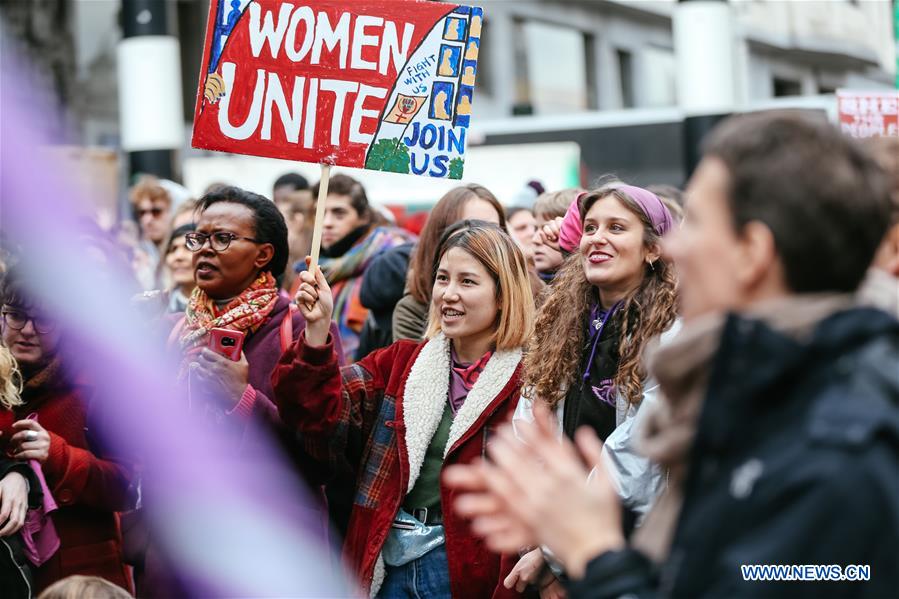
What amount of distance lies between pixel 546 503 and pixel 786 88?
946 inches

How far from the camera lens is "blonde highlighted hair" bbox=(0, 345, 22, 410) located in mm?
4266

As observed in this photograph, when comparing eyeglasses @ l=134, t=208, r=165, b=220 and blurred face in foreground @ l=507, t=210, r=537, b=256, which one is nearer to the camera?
blurred face in foreground @ l=507, t=210, r=537, b=256

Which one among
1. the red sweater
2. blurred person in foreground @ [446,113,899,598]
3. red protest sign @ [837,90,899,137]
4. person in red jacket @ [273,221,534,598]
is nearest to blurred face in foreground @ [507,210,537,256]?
red protest sign @ [837,90,899,137]

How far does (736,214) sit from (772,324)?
0.18 metres

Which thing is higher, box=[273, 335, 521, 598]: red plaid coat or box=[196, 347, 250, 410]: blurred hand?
box=[196, 347, 250, 410]: blurred hand

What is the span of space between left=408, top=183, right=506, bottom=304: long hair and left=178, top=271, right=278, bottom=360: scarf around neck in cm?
105

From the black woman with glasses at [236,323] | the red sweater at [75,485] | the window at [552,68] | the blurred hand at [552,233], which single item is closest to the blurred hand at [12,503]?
the red sweater at [75,485]

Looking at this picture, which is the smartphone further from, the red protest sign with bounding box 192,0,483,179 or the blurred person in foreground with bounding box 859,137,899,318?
the blurred person in foreground with bounding box 859,137,899,318

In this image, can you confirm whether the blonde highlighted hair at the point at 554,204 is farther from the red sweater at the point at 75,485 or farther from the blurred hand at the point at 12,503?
the blurred hand at the point at 12,503

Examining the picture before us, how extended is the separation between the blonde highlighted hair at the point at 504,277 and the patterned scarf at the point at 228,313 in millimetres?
641

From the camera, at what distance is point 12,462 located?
4234 mm

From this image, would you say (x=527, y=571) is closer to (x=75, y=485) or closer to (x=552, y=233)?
(x=75, y=485)

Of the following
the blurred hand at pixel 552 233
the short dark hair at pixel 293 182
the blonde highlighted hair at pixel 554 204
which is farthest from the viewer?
the short dark hair at pixel 293 182

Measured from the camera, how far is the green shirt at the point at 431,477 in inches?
163
